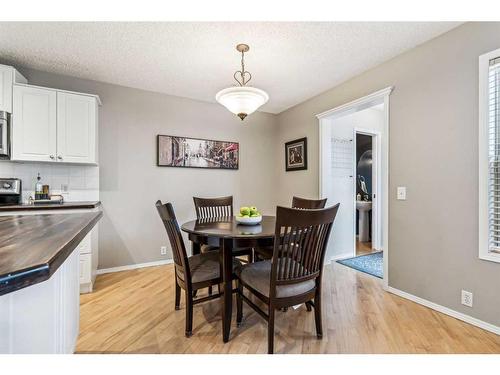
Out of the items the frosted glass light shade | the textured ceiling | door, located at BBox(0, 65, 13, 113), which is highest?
the textured ceiling

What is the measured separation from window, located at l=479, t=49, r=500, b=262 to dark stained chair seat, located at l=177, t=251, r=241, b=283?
1.90 meters

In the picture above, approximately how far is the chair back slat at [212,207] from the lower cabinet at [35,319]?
199 cm

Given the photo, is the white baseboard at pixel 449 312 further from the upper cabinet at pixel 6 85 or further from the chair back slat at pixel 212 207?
the upper cabinet at pixel 6 85

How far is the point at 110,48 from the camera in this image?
232 centimetres

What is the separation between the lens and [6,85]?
2.41 m

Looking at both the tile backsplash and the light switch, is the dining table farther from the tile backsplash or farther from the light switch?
the tile backsplash

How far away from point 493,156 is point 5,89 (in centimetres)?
432

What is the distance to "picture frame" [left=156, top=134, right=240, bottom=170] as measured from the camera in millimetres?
3420

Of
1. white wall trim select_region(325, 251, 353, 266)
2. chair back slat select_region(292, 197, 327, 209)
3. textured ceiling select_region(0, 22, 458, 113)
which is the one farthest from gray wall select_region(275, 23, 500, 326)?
white wall trim select_region(325, 251, 353, 266)
